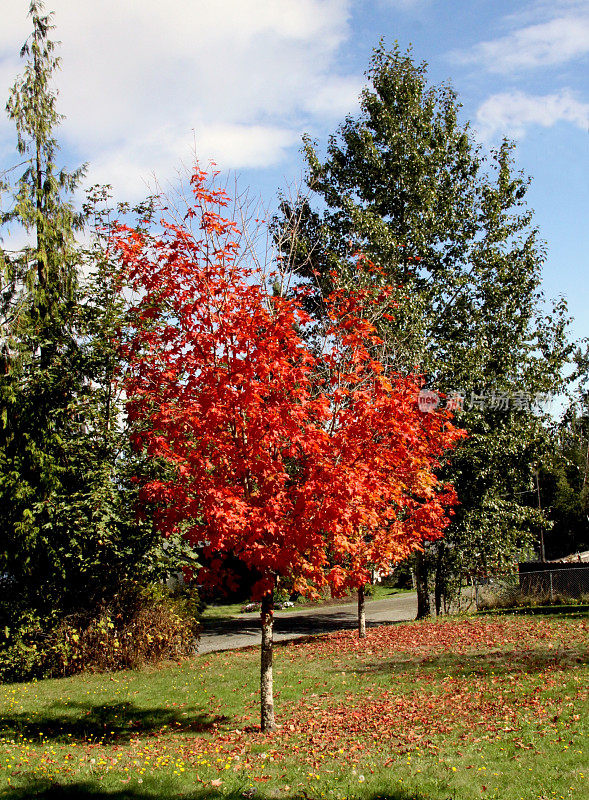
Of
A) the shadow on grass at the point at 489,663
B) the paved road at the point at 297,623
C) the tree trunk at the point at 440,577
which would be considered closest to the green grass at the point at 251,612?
the paved road at the point at 297,623

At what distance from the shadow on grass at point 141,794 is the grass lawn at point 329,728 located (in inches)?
0.8

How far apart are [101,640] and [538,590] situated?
46.6 feet

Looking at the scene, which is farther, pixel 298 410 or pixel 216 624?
pixel 216 624

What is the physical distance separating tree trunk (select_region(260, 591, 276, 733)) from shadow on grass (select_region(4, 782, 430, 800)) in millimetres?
2177

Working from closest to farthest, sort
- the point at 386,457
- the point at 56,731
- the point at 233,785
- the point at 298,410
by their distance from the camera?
the point at 233,785
the point at 298,410
the point at 386,457
the point at 56,731

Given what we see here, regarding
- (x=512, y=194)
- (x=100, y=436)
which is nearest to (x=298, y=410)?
(x=100, y=436)

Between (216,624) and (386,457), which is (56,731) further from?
(216,624)

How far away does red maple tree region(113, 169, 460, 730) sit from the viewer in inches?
298

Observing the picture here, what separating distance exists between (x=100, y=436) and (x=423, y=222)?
11087 mm

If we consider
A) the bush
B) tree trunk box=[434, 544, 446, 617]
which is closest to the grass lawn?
the bush

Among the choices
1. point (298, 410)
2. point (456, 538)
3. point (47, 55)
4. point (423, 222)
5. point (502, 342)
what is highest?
point (47, 55)

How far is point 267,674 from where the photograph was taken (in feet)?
27.3

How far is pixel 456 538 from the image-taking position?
18359mm

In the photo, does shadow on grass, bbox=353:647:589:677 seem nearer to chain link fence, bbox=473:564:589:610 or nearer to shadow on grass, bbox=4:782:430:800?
shadow on grass, bbox=4:782:430:800
